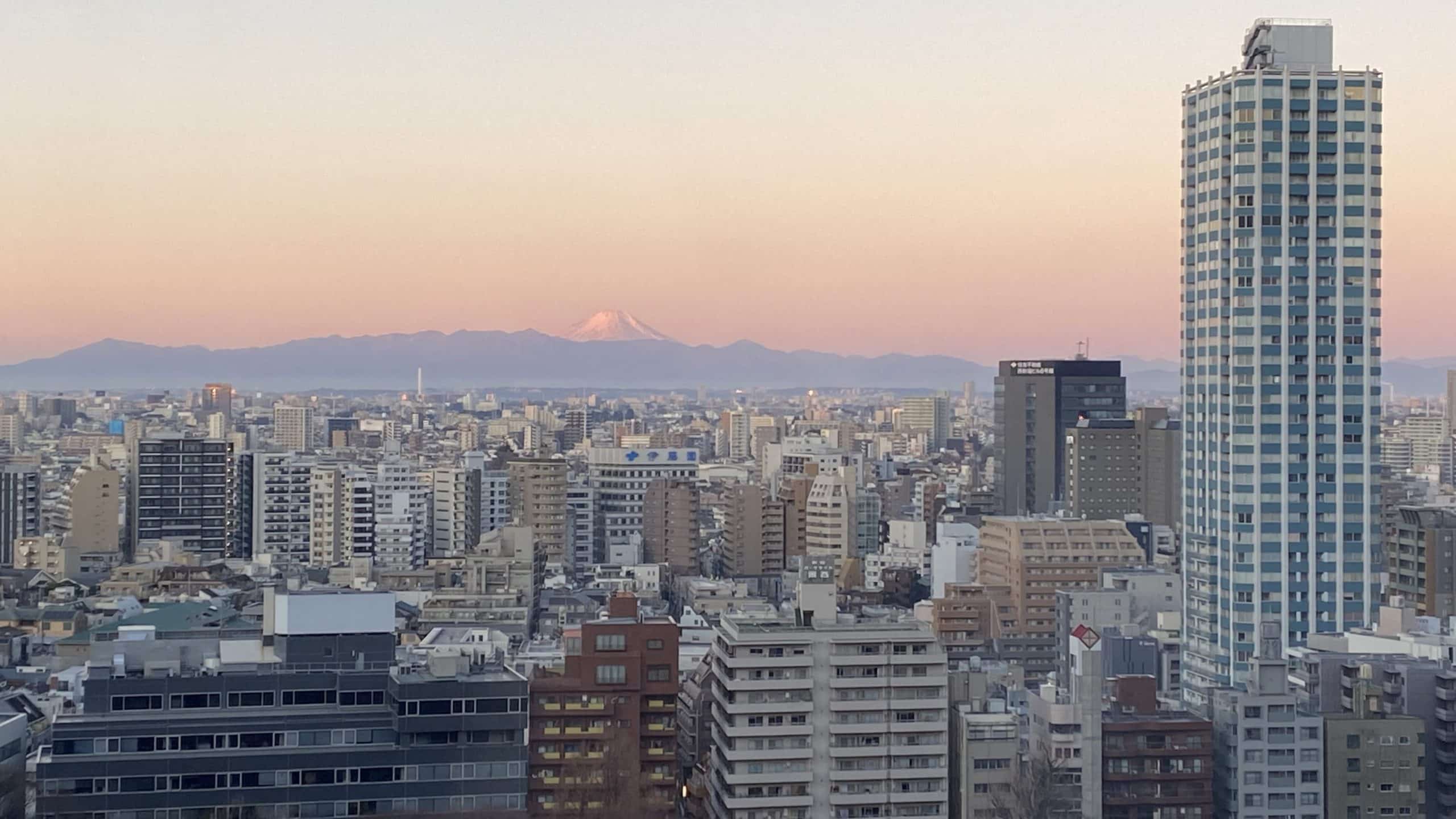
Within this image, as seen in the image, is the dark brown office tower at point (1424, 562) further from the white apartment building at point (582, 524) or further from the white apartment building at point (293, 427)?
the white apartment building at point (293, 427)

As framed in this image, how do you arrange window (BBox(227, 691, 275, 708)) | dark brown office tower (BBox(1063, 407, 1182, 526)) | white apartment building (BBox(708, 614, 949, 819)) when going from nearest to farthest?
window (BBox(227, 691, 275, 708)), white apartment building (BBox(708, 614, 949, 819)), dark brown office tower (BBox(1063, 407, 1182, 526))

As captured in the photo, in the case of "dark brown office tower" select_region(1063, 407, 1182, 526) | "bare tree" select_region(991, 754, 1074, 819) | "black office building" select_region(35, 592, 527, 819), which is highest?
"dark brown office tower" select_region(1063, 407, 1182, 526)

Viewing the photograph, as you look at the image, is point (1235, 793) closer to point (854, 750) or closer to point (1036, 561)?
point (854, 750)

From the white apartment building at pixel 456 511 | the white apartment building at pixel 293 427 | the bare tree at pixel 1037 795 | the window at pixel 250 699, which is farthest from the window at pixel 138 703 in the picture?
the white apartment building at pixel 293 427

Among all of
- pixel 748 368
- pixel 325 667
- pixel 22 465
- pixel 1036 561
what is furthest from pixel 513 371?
pixel 325 667

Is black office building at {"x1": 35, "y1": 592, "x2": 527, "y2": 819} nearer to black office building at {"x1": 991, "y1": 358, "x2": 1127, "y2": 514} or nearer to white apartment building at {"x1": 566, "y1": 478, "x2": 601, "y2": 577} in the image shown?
white apartment building at {"x1": 566, "y1": 478, "x2": 601, "y2": 577}

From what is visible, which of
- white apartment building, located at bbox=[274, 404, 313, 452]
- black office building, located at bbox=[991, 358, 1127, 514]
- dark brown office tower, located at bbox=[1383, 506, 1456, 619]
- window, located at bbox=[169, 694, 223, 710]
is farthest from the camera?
white apartment building, located at bbox=[274, 404, 313, 452]

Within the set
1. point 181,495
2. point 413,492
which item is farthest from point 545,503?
point 181,495

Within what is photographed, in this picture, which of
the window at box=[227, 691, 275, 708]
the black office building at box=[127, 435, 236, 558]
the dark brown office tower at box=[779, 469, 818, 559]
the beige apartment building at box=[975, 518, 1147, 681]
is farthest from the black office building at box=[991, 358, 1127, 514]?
the window at box=[227, 691, 275, 708]
